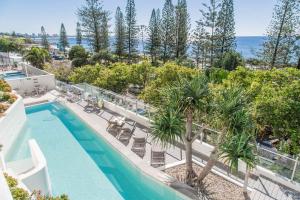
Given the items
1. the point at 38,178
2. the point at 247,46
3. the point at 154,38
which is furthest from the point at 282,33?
the point at 247,46

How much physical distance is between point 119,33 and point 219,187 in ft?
94.0

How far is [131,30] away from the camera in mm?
30281

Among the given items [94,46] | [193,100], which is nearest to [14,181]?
[193,100]

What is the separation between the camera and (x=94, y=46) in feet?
99.1

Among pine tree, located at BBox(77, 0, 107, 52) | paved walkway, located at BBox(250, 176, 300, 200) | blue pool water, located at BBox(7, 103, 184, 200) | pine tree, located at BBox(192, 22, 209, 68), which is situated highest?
pine tree, located at BBox(77, 0, 107, 52)

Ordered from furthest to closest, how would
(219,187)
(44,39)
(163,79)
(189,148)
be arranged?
(44,39), (163,79), (189,148), (219,187)

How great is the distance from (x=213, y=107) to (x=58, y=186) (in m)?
5.41

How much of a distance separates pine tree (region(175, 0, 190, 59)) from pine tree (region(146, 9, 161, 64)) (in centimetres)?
291

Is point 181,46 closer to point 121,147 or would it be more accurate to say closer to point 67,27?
point 121,147

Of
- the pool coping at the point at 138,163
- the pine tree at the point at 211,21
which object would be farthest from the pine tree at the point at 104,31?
the pool coping at the point at 138,163

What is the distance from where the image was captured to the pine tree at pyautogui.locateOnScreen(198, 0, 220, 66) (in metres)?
24.0

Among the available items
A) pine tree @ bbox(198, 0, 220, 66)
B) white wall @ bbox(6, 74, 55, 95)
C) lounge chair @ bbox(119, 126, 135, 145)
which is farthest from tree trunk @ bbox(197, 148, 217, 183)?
pine tree @ bbox(198, 0, 220, 66)

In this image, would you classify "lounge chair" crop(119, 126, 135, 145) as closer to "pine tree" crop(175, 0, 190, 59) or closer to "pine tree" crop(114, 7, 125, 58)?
"pine tree" crop(175, 0, 190, 59)

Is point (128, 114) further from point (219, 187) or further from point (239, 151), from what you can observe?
point (239, 151)
